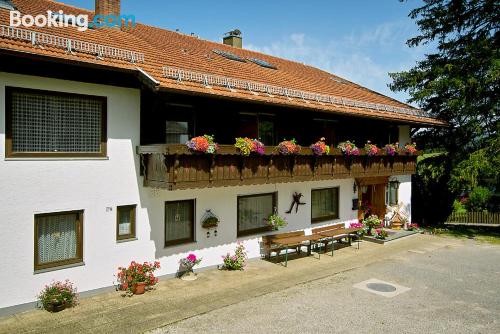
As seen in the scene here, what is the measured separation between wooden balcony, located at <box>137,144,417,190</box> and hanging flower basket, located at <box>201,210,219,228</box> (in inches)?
62.7

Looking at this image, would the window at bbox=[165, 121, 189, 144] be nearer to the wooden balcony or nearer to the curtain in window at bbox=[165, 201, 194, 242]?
the wooden balcony

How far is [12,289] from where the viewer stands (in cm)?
904

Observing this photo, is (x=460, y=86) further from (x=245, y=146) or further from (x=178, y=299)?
(x=178, y=299)

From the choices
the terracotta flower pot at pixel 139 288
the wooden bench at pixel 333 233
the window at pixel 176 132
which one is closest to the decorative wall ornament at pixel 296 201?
the wooden bench at pixel 333 233

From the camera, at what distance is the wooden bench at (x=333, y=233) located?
15287 millimetres

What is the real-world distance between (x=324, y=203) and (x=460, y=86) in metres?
8.95

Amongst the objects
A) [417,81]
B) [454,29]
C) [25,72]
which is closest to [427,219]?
[417,81]

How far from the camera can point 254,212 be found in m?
14.2

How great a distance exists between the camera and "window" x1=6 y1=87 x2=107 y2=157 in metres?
9.30

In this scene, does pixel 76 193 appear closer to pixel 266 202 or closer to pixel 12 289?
pixel 12 289

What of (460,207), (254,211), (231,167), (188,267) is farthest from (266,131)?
(460,207)

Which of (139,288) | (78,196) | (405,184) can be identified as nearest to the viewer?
(78,196)

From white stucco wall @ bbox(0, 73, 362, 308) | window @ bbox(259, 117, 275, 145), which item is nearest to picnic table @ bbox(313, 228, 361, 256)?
window @ bbox(259, 117, 275, 145)

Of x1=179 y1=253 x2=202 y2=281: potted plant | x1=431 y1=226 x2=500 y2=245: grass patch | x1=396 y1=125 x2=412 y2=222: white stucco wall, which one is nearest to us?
x1=179 y1=253 x2=202 y2=281: potted plant
